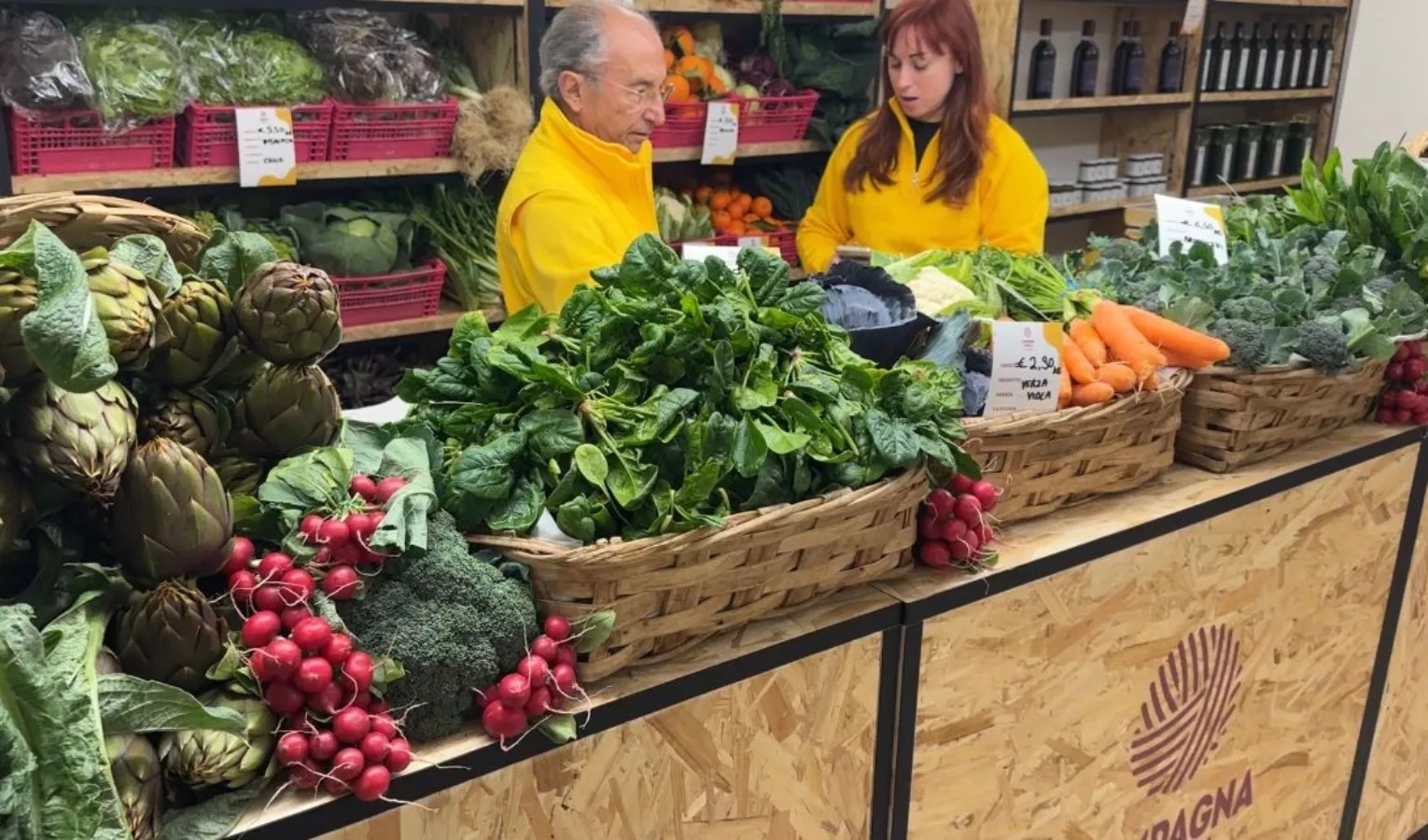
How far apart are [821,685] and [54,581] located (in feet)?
2.59

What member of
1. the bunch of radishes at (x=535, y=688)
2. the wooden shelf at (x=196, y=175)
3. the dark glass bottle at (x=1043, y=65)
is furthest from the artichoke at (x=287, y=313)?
the dark glass bottle at (x=1043, y=65)

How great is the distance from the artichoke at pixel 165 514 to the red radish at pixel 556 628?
0.31m

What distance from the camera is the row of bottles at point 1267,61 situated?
520 cm

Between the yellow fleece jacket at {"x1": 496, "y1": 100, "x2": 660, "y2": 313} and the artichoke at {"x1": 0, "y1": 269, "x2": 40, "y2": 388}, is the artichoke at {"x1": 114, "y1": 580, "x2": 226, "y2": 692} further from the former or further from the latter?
the yellow fleece jacket at {"x1": 496, "y1": 100, "x2": 660, "y2": 313}

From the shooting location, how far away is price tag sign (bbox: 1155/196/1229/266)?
7.39ft

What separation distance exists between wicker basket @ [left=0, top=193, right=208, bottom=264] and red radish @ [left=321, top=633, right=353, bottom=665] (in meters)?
0.45

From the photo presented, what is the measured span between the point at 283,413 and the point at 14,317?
0.25 meters

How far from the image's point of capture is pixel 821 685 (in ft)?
4.43

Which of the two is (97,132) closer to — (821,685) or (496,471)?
(496,471)

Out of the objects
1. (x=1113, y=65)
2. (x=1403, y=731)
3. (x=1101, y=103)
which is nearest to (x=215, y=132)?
(x=1403, y=731)

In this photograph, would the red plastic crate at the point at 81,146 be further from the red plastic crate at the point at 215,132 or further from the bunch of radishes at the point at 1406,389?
the bunch of radishes at the point at 1406,389

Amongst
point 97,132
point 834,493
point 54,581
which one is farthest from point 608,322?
point 97,132

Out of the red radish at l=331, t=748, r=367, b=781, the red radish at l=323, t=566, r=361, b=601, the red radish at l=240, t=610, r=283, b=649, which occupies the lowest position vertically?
the red radish at l=331, t=748, r=367, b=781

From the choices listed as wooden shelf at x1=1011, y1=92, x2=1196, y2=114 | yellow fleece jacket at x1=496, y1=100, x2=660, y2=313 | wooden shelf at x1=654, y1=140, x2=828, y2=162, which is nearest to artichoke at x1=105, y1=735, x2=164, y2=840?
yellow fleece jacket at x1=496, y1=100, x2=660, y2=313
